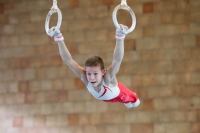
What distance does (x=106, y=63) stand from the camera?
7.67 meters

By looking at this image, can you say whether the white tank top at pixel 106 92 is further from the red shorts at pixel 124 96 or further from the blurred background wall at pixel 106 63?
the blurred background wall at pixel 106 63

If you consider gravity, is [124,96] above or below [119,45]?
below

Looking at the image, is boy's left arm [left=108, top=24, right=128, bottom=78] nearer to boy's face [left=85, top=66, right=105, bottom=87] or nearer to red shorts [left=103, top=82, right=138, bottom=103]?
boy's face [left=85, top=66, right=105, bottom=87]

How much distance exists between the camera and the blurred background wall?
7270 millimetres

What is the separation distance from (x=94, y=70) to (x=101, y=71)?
0.11m

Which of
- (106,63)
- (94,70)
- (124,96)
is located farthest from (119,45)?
(106,63)

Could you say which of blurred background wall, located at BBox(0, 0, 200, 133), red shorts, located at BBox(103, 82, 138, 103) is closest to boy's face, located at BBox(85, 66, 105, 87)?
red shorts, located at BBox(103, 82, 138, 103)

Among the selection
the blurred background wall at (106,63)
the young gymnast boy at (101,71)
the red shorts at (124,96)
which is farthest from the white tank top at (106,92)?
the blurred background wall at (106,63)

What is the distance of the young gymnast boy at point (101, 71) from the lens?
4312mm

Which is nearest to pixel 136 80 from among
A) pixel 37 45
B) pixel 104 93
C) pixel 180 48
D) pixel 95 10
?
pixel 180 48

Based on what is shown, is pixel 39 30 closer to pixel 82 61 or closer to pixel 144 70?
pixel 82 61

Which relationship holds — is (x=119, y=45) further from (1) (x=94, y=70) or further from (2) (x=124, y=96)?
(2) (x=124, y=96)

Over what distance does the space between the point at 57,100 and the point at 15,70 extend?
3.55ft

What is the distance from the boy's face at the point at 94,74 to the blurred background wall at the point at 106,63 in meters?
2.97
